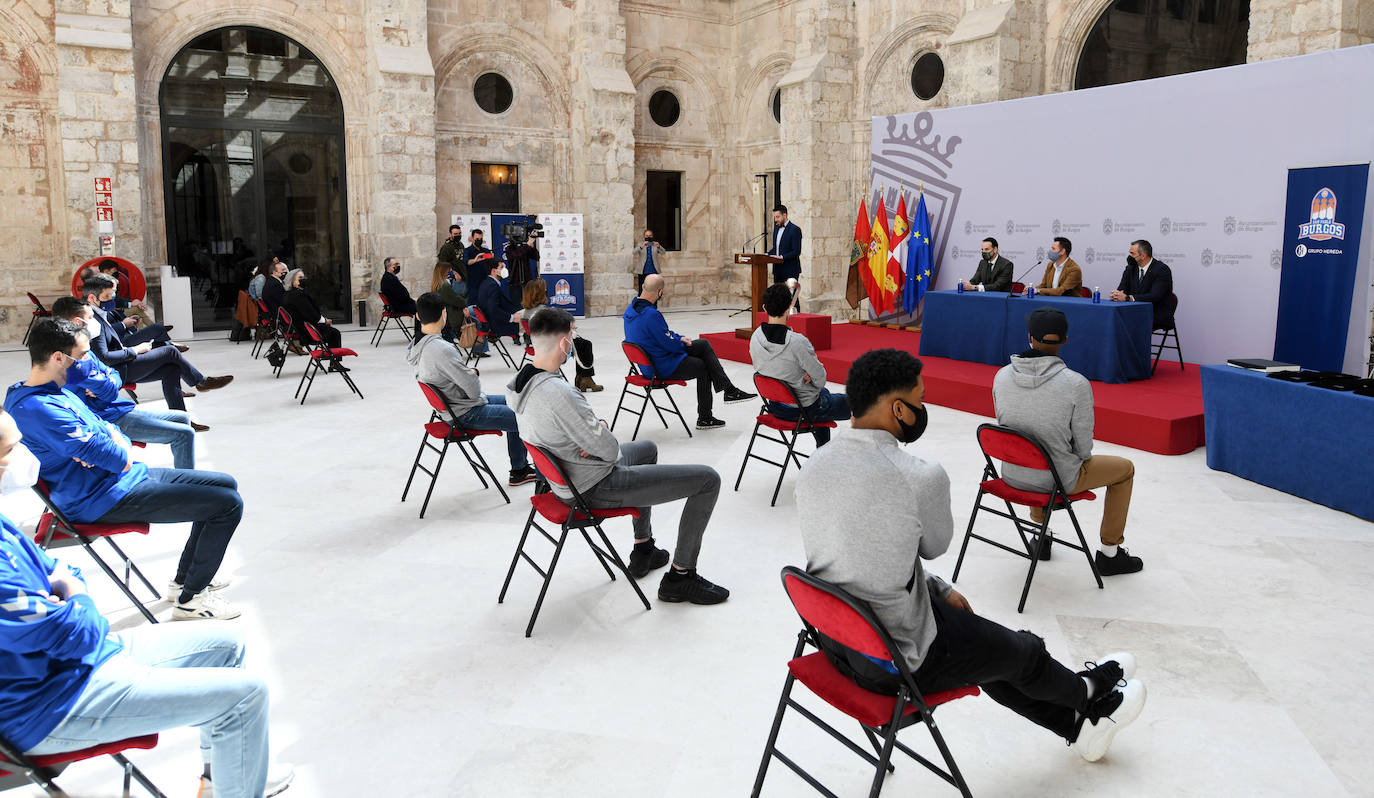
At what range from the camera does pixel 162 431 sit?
17.8 ft

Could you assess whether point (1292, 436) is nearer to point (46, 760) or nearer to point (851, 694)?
point (851, 694)

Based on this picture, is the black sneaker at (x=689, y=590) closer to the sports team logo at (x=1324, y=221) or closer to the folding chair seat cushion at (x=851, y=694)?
the folding chair seat cushion at (x=851, y=694)

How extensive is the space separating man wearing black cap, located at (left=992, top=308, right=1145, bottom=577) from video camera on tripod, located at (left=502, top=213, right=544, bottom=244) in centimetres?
1130

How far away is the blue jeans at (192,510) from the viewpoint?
3.82m

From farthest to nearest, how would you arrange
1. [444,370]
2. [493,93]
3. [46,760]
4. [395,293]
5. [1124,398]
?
[493,93]
[395,293]
[1124,398]
[444,370]
[46,760]

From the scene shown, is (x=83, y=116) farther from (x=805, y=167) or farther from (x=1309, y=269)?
(x=1309, y=269)

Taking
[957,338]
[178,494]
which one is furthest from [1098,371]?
[178,494]

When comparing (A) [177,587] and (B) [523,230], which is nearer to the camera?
(A) [177,587]

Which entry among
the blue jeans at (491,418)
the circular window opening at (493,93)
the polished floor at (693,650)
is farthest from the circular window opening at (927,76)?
the blue jeans at (491,418)

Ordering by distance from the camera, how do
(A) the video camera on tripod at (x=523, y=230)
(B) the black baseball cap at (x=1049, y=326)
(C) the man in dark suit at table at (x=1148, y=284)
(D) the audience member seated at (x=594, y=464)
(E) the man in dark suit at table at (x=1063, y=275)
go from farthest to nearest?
1. (A) the video camera on tripod at (x=523, y=230)
2. (E) the man in dark suit at table at (x=1063, y=275)
3. (C) the man in dark suit at table at (x=1148, y=284)
4. (B) the black baseball cap at (x=1049, y=326)
5. (D) the audience member seated at (x=594, y=464)

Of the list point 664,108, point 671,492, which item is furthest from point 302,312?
point 664,108

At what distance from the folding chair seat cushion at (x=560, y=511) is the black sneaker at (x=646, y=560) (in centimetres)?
46

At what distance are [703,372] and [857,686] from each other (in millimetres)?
5173

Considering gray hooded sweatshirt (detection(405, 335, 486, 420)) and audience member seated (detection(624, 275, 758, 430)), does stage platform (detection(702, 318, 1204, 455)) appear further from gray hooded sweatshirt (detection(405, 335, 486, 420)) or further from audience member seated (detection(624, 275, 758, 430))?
gray hooded sweatshirt (detection(405, 335, 486, 420))
